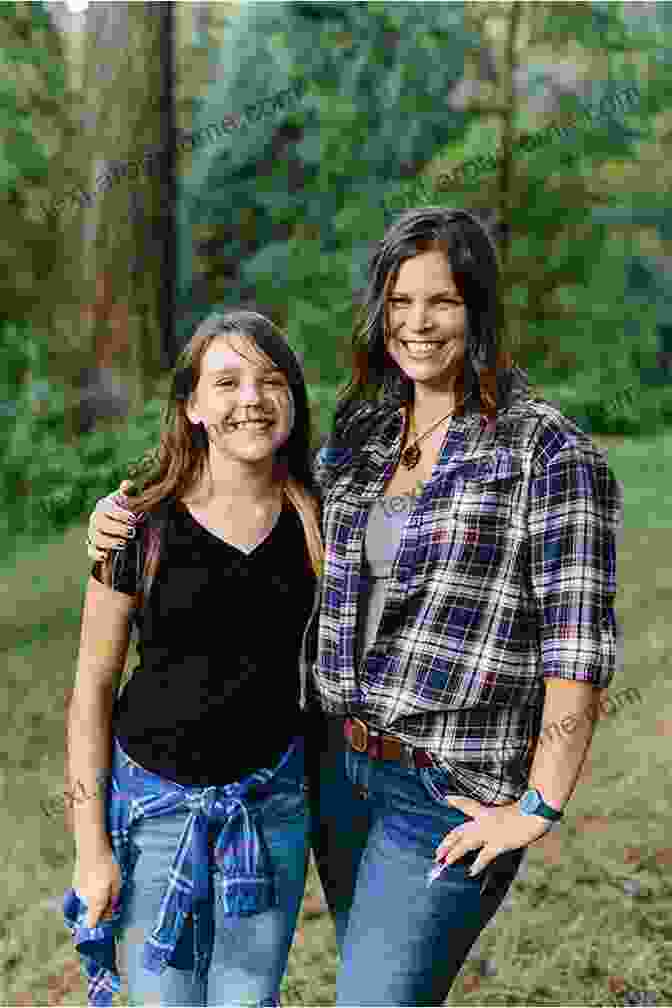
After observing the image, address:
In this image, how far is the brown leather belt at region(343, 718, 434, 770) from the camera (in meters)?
1.62

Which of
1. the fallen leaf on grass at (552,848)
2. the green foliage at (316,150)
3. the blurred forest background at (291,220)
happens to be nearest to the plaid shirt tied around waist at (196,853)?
the fallen leaf on grass at (552,848)

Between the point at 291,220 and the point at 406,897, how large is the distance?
17.2 feet

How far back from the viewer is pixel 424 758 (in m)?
1.62

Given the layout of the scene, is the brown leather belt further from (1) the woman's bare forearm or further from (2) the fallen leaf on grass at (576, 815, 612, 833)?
(2) the fallen leaf on grass at (576, 815, 612, 833)

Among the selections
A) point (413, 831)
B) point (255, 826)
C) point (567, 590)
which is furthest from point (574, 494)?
point (255, 826)

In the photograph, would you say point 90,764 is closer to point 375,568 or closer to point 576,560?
point 375,568

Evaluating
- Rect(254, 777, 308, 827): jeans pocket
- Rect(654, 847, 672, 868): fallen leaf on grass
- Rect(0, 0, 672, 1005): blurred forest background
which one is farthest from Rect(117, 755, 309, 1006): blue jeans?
Rect(0, 0, 672, 1005): blurred forest background

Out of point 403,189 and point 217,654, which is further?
point 403,189

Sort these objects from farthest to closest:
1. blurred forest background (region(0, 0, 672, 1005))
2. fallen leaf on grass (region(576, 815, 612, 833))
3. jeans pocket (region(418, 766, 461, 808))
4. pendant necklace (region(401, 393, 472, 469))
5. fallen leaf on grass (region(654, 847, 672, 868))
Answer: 1. blurred forest background (region(0, 0, 672, 1005))
2. fallen leaf on grass (region(576, 815, 612, 833))
3. fallen leaf on grass (region(654, 847, 672, 868))
4. pendant necklace (region(401, 393, 472, 469))
5. jeans pocket (region(418, 766, 461, 808))

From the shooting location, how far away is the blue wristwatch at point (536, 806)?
1571 mm

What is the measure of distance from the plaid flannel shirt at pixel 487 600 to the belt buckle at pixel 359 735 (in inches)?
0.5

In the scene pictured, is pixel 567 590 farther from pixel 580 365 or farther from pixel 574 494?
pixel 580 365

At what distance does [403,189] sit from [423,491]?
479cm

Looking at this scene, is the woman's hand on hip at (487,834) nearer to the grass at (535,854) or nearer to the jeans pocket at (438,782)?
the jeans pocket at (438,782)
